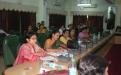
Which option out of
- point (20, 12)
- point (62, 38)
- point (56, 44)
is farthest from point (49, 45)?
point (20, 12)

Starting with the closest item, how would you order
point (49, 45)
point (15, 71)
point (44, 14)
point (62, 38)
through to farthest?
1. point (15, 71)
2. point (49, 45)
3. point (62, 38)
4. point (44, 14)

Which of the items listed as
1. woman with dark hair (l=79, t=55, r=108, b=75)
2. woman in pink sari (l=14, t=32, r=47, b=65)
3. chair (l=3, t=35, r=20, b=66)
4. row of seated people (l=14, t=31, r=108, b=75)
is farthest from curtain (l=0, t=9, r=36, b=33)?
woman with dark hair (l=79, t=55, r=108, b=75)

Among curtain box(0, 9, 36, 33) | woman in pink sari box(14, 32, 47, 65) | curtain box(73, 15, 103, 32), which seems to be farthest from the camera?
curtain box(73, 15, 103, 32)

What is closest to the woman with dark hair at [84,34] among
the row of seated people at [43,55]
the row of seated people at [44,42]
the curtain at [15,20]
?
the row of seated people at [44,42]

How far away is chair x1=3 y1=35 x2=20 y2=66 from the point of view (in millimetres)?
3062

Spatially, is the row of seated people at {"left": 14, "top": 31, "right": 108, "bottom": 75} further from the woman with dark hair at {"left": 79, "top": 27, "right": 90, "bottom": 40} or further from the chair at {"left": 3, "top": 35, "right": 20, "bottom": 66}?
the woman with dark hair at {"left": 79, "top": 27, "right": 90, "bottom": 40}

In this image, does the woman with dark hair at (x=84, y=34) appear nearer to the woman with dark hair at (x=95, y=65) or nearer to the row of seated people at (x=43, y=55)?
the row of seated people at (x=43, y=55)

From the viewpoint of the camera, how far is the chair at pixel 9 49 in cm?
306

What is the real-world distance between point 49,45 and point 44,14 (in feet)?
22.7

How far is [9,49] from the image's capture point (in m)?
3.12

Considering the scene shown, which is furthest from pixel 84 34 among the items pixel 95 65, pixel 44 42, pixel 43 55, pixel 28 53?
pixel 95 65

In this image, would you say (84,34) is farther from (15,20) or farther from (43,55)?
(43,55)

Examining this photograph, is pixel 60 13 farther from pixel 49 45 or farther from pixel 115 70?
pixel 49 45

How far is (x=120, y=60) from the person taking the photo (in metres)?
6.67
